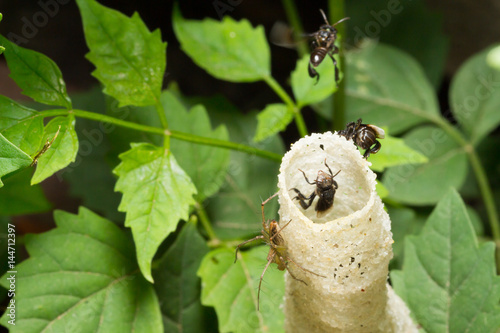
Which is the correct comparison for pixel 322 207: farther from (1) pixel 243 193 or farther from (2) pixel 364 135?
(1) pixel 243 193

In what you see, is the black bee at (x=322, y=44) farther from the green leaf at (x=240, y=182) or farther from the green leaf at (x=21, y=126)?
the green leaf at (x=21, y=126)

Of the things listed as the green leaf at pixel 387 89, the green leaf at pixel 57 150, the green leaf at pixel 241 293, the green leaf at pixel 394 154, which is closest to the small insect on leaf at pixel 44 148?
the green leaf at pixel 57 150

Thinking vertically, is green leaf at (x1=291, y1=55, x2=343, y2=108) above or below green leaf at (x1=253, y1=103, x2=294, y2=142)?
above

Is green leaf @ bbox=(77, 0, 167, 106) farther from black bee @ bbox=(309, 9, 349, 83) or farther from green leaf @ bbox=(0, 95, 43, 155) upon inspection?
black bee @ bbox=(309, 9, 349, 83)

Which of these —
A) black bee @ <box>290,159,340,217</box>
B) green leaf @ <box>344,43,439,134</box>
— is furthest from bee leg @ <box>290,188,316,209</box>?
green leaf @ <box>344,43,439,134</box>

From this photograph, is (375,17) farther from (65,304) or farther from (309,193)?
(65,304)

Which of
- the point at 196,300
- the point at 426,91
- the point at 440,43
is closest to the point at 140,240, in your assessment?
the point at 196,300
